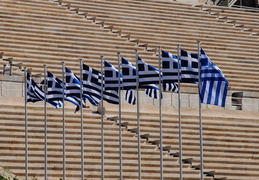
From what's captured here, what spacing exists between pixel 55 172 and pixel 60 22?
9.73 metres

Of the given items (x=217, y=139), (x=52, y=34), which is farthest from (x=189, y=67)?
(x=52, y=34)

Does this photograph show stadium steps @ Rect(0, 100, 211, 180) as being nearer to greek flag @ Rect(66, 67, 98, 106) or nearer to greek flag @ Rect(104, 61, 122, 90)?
greek flag @ Rect(66, 67, 98, 106)

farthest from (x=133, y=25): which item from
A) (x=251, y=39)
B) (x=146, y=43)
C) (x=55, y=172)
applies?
(x=55, y=172)

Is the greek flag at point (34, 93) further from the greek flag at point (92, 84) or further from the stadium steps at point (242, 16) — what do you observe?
the stadium steps at point (242, 16)

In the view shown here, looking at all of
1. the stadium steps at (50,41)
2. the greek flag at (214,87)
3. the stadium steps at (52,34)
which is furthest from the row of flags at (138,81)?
the stadium steps at (52,34)

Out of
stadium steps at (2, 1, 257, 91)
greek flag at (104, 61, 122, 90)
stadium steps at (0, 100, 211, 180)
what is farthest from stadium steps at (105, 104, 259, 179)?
greek flag at (104, 61, 122, 90)

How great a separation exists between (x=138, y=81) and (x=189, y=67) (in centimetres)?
144

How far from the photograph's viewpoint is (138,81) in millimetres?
23328

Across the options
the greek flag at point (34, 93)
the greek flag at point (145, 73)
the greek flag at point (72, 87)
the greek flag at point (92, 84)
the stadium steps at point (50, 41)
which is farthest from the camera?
the stadium steps at point (50, 41)

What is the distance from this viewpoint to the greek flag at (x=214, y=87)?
21.7 m

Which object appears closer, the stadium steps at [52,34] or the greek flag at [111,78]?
the greek flag at [111,78]

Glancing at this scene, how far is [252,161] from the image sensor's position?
29.7 m

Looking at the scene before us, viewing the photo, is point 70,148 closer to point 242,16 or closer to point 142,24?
point 142,24

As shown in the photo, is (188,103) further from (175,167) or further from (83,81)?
(83,81)
